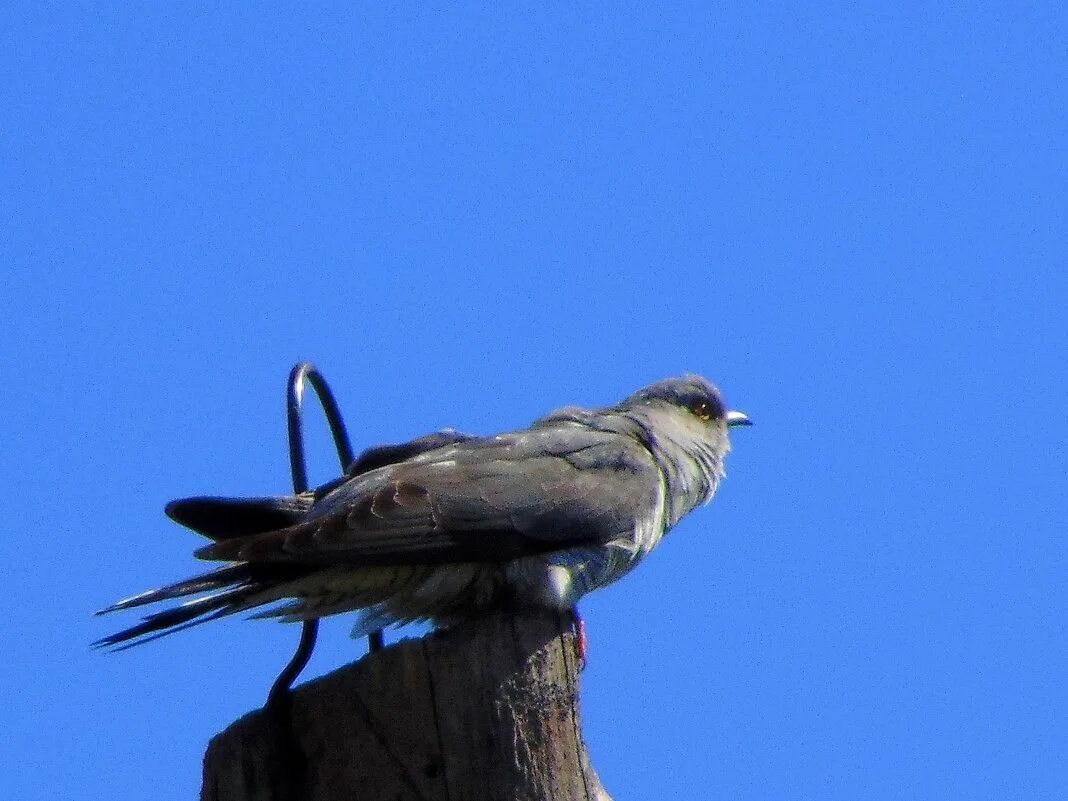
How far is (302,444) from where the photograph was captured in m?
4.03

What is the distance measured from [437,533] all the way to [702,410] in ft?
7.60

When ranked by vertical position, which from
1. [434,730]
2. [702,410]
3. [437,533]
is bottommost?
[434,730]

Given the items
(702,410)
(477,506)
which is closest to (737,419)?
(702,410)

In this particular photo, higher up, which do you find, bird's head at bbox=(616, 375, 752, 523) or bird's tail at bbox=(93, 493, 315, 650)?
bird's head at bbox=(616, 375, 752, 523)

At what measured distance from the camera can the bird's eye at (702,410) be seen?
20.1 feet

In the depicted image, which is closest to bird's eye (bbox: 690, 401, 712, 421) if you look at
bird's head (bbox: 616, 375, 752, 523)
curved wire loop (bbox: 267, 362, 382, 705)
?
bird's head (bbox: 616, 375, 752, 523)

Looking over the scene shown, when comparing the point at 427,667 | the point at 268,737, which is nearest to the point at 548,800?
the point at 427,667

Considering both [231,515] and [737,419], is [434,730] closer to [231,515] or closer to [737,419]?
[231,515]

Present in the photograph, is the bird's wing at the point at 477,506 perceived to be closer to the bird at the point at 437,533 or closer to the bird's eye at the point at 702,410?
the bird at the point at 437,533

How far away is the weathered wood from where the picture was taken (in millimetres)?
2830

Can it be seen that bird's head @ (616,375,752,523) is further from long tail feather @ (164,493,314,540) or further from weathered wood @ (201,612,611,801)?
weathered wood @ (201,612,611,801)

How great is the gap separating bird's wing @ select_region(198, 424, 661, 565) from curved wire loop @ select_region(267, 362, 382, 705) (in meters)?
0.13

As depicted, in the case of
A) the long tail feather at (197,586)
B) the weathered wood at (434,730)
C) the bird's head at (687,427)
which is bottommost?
the weathered wood at (434,730)

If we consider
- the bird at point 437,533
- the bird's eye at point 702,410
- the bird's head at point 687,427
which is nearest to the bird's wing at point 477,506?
the bird at point 437,533
